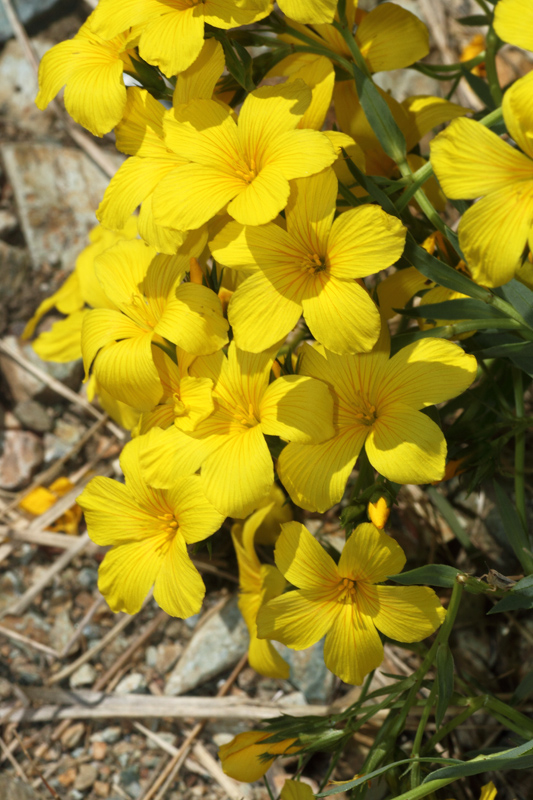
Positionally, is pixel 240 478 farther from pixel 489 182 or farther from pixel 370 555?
pixel 489 182

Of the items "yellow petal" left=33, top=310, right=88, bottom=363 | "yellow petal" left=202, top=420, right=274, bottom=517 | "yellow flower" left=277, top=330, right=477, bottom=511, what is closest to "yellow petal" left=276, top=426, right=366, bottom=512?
"yellow flower" left=277, top=330, right=477, bottom=511

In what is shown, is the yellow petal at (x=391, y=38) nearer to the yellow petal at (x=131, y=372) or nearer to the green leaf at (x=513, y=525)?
the yellow petal at (x=131, y=372)

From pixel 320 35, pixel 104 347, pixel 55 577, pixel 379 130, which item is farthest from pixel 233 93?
pixel 55 577

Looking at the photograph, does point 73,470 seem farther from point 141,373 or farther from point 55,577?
point 141,373

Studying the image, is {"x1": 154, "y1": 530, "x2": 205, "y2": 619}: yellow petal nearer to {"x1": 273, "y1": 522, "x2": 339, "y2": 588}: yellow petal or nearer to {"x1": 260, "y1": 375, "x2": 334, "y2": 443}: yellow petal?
{"x1": 273, "y1": 522, "x2": 339, "y2": 588}: yellow petal

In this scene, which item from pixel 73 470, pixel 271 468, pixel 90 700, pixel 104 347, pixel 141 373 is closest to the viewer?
pixel 271 468

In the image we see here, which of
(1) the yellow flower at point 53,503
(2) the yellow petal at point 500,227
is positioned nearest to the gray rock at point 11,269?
(1) the yellow flower at point 53,503
